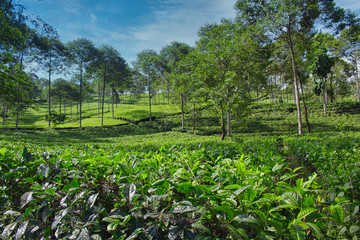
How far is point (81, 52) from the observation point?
31.0m

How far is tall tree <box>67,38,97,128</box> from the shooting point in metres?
30.5

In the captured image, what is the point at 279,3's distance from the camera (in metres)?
13.6

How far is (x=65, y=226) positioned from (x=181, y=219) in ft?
2.91

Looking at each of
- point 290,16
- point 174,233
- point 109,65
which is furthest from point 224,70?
point 109,65

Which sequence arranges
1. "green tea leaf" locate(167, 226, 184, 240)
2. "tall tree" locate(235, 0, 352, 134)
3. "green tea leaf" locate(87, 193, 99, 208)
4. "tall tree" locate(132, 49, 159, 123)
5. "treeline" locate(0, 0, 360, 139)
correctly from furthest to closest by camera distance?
"tall tree" locate(132, 49, 159, 123) → "tall tree" locate(235, 0, 352, 134) → "treeline" locate(0, 0, 360, 139) → "green tea leaf" locate(87, 193, 99, 208) → "green tea leaf" locate(167, 226, 184, 240)

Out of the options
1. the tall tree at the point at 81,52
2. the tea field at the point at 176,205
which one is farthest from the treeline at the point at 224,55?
the tea field at the point at 176,205

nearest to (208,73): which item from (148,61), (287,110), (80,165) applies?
(80,165)

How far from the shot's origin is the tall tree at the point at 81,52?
1200 inches

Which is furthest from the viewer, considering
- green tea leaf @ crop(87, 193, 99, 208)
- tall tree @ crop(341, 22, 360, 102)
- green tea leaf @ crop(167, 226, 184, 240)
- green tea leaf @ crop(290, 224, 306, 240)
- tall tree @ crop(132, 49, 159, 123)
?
tall tree @ crop(132, 49, 159, 123)

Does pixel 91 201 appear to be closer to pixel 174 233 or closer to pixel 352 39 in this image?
pixel 174 233

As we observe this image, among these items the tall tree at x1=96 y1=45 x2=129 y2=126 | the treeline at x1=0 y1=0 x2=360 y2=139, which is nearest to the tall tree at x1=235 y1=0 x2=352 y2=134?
the treeline at x1=0 y1=0 x2=360 y2=139

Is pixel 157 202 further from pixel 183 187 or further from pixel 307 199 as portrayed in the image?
pixel 307 199

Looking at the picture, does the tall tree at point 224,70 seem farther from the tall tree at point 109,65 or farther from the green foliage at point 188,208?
the tall tree at point 109,65

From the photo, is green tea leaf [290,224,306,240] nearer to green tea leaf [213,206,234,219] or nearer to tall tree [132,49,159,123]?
green tea leaf [213,206,234,219]
